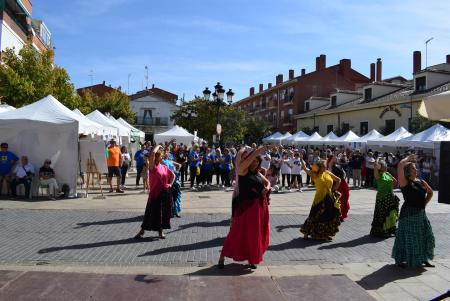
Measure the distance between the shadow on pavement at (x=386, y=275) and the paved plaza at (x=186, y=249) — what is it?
0.04 ft

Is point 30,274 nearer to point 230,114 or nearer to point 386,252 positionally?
point 386,252

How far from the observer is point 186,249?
7.48 m

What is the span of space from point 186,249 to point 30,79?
55.4 ft

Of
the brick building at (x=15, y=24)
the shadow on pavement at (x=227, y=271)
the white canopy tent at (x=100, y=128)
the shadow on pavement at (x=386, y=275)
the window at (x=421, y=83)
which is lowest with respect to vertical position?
the shadow on pavement at (x=386, y=275)

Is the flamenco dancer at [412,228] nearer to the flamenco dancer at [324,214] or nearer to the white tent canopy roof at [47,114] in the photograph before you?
the flamenco dancer at [324,214]

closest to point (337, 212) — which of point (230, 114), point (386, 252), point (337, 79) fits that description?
point (386, 252)

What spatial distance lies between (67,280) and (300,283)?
294 cm

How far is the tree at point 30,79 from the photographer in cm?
1966

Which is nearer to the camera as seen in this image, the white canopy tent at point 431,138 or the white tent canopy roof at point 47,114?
the white tent canopy roof at point 47,114

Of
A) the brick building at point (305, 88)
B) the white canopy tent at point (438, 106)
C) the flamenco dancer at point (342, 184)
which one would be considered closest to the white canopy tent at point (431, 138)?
the flamenco dancer at point (342, 184)

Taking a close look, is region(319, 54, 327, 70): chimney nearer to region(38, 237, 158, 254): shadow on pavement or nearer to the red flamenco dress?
region(38, 237, 158, 254): shadow on pavement

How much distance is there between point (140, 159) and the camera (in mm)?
17328

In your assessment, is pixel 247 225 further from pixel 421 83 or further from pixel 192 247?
pixel 421 83

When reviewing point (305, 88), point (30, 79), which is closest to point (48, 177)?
point (30, 79)
